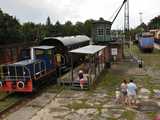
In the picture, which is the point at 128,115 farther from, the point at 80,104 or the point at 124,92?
the point at 80,104

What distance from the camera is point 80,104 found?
14578 millimetres

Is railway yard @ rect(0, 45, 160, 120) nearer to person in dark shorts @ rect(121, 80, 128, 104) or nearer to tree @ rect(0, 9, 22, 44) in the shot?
person in dark shorts @ rect(121, 80, 128, 104)

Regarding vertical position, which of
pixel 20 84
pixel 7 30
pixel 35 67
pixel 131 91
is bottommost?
pixel 131 91

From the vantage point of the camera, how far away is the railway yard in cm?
1270

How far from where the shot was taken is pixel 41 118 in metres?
12.4

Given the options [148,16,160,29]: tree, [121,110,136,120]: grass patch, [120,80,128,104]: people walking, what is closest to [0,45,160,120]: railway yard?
[121,110,136,120]: grass patch

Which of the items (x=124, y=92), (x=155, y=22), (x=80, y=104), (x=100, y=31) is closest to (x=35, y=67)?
(x=80, y=104)

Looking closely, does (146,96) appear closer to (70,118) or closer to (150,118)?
(150,118)

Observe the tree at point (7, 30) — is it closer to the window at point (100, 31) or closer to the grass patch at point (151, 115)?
the window at point (100, 31)

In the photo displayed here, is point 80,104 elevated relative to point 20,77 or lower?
lower

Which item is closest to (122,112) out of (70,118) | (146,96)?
(70,118)

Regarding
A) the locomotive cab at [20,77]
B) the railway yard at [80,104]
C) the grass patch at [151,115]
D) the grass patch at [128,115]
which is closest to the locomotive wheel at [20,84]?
the locomotive cab at [20,77]

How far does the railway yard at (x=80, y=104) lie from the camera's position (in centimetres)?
1270

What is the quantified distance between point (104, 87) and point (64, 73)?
541cm
